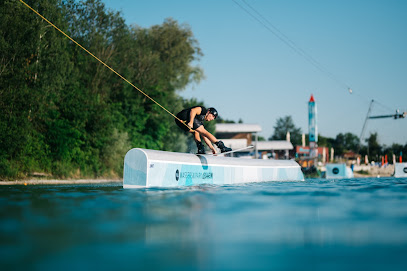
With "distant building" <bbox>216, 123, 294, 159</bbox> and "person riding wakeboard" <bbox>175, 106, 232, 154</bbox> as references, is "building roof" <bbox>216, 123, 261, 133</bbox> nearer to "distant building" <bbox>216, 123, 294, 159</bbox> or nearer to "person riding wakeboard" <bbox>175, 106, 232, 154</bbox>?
"distant building" <bbox>216, 123, 294, 159</bbox>

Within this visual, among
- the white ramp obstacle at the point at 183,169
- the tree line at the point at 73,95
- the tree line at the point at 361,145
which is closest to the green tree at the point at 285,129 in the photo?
the tree line at the point at 361,145

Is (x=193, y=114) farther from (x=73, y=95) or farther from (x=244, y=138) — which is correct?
(x=244, y=138)

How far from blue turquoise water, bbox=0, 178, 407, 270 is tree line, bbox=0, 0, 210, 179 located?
72.8 feet

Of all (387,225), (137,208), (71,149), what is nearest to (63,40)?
(71,149)

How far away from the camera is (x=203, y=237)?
12.6 feet

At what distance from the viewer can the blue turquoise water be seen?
298 cm

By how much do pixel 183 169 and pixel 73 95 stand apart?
73.7 ft

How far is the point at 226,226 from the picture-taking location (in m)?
4.42

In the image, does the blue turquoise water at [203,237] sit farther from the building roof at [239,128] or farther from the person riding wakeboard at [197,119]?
the building roof at [239,128]

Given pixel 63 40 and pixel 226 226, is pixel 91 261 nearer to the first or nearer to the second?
pixel 226 226

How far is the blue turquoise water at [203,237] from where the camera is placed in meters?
2.98

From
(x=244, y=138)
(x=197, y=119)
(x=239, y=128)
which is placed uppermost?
(x=239, y=128)

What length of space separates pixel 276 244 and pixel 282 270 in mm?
777

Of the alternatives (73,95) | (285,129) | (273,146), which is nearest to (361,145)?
(285,129)
